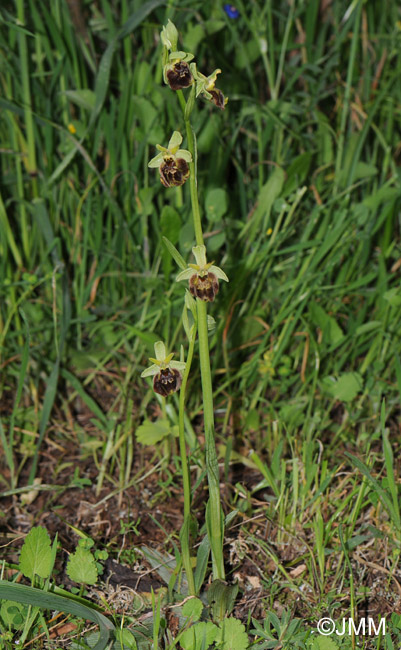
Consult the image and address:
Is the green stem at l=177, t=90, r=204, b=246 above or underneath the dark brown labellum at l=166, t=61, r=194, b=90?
underneath

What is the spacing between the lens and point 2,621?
1626 mm

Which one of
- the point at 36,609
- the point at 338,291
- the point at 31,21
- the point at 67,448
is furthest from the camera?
the point at 31,21

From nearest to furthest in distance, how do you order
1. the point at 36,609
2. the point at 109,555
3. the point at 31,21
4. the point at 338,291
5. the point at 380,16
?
the point at 36,609 → the point at 109,555 → the point at 338,291 → the point at 31,21 → the point at 380,16

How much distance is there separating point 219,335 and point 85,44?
1256mm

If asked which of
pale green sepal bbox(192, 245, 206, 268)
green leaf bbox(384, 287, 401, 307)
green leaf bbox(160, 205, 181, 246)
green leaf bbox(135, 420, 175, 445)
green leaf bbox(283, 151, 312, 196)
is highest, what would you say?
pale green sepal bbox(192, 245, 206, 268)

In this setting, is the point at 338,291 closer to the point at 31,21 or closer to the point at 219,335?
the point at 219,335

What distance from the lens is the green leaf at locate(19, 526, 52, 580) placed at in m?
1.65

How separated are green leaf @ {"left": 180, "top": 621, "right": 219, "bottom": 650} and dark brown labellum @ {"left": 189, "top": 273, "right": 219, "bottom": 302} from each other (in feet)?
2.38

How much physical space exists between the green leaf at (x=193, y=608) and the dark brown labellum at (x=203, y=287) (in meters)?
0.71

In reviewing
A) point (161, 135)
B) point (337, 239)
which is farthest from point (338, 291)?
point (161, 135)

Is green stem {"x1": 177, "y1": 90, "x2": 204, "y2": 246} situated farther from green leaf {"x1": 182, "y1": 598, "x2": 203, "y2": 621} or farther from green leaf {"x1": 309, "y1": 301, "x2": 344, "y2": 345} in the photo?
green leaf {"x1": 309, "y1": 301, "x2": 344, "y2": 345}

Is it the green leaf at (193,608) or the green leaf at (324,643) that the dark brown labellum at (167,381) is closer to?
the green leaf at (193,608)

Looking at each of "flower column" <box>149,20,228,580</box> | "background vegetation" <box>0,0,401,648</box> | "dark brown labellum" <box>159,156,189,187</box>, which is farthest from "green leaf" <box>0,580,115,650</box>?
"dark brown labellum" <box>159,156,189,187</box>

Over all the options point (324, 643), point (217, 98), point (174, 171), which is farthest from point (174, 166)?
point (324, 643)
